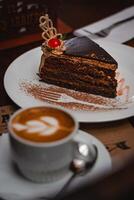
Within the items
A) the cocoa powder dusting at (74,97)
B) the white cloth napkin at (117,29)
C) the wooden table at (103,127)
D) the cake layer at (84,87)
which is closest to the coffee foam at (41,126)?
the wooden table at (103,127)

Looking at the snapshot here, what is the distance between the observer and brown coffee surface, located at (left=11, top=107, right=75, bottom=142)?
66 cm

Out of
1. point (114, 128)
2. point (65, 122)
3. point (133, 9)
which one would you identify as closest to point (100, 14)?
point (133, 9)

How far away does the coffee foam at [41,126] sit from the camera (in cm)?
67

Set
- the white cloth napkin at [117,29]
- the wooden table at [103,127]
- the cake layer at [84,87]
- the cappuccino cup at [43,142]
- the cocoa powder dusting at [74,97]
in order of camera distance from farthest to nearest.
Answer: the white cloth napkin at [117,29]
the cake layer at [84,87]
the cocoa powder dusting at [74,97]
the wooden table at [103,127]
the cappuccino cup at [43,142]

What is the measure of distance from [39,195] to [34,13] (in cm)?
88

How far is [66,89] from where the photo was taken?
1117 millimetres

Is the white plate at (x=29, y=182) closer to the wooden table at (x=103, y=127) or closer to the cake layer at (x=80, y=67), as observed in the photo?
the wooden table at (x=103, y=127)

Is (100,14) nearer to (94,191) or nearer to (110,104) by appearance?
(110,104)

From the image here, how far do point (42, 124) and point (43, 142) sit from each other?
5 cm

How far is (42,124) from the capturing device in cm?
69

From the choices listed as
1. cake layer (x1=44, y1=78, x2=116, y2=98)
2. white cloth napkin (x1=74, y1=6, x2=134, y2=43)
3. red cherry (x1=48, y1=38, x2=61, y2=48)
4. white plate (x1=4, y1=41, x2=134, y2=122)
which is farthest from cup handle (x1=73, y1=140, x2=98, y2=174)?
white cloth napkin (x1=74, y1=6, x2=134, y2=43)

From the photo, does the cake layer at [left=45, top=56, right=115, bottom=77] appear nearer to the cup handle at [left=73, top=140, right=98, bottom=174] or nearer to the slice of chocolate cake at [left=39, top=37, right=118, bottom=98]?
the slice of chocolate cake at [left=39, top=37, right=118, bottom=98]

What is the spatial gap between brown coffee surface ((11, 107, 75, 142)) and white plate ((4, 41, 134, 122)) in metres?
0.20

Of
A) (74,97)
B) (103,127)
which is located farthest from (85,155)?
(74,97)
